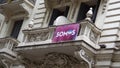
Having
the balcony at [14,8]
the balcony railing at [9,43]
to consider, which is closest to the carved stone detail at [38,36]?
the balcony railing at [9,43]

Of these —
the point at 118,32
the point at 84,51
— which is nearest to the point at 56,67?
the point at 84,51

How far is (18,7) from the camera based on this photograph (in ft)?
75.0

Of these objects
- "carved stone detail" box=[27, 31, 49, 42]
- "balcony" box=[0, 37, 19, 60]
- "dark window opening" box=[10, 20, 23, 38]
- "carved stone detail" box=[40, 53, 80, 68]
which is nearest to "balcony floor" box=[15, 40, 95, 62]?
"carved stone detail" box=[40, 53, 80, 68]

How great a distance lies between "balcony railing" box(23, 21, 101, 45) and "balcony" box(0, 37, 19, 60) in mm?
2541

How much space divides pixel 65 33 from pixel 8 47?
6104mm

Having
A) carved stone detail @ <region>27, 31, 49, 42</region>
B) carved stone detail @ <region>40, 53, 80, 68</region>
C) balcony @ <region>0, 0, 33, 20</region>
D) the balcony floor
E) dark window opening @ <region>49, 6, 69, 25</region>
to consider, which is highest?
balcony @ <region>0, 0, 33, 20</region>

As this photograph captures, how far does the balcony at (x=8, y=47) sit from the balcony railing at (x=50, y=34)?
100 inches

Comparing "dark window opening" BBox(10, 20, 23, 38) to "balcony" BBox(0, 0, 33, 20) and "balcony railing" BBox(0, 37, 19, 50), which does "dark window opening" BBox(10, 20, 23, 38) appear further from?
"balcony railing" BBox(0, 37, 19, 50)

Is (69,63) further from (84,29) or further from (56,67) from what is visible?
(84,29)

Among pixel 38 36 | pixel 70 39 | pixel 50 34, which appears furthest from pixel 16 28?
pixel 70 39

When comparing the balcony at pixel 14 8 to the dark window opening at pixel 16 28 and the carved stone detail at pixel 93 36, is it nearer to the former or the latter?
the dark window opening at pixel 16 28

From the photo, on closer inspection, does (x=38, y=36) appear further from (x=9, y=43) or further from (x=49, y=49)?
(x=9, y=43)

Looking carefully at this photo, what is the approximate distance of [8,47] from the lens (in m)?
21.0

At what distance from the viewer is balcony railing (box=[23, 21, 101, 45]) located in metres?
15.5
